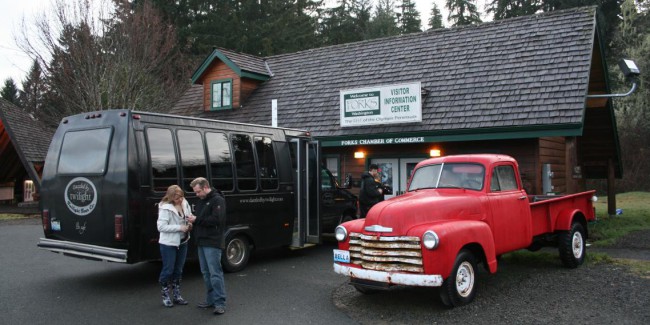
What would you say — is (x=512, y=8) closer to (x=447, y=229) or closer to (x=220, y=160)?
(x=220, y=160)

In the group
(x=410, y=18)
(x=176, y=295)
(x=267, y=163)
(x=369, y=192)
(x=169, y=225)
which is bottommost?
(x=176, y=295)

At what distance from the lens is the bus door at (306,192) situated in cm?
1112

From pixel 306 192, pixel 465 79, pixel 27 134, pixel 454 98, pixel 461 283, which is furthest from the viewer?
pixel 27 134

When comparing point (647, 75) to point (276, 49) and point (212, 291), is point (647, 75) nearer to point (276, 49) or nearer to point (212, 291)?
point (276, 49)

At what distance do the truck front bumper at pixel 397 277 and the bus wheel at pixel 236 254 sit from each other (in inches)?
120

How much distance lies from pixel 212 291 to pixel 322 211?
5162mm

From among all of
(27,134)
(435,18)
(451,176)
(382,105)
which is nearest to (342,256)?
(451,176)

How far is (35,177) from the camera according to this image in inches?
824

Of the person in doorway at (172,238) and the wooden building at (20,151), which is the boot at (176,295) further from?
the wooden building at (20,151)

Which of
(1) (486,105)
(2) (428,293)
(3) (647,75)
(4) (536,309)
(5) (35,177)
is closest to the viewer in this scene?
(4) (536,309)

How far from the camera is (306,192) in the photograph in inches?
440

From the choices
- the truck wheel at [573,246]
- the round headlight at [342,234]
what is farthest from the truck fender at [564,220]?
the round headlight at [342,234]

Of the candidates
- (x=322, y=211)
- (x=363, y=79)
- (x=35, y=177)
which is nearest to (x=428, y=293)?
(x=322, y=211)

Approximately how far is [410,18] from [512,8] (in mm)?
11363
